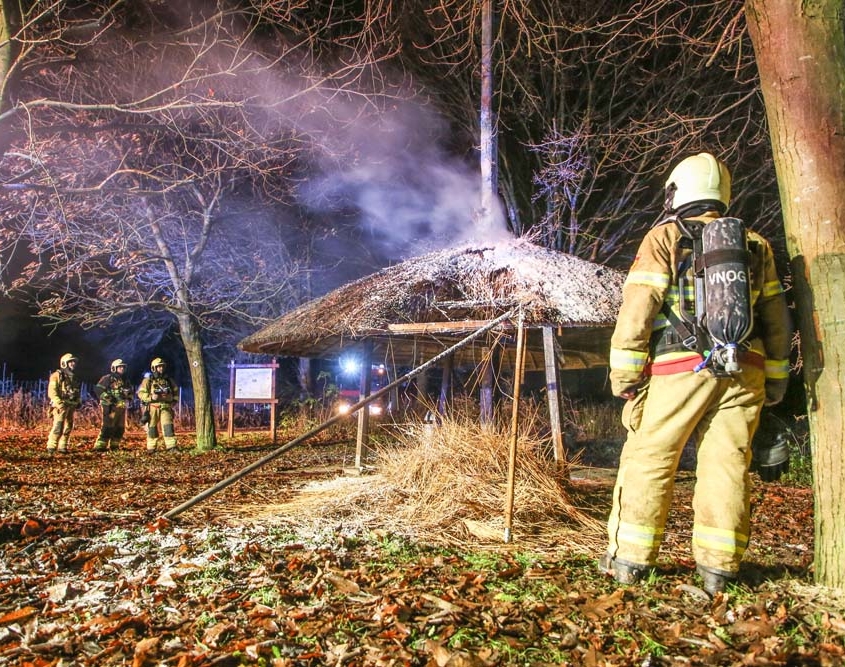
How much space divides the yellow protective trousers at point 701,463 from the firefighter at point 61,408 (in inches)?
431

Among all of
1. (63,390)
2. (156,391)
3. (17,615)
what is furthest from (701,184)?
(63,390)

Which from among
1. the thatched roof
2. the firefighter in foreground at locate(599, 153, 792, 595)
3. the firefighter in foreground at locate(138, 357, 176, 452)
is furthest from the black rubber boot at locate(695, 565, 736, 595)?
the firefighter in foreground at locate(138, 357, 176, 452)

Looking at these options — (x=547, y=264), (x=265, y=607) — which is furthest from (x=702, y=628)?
(x=547, y=264)

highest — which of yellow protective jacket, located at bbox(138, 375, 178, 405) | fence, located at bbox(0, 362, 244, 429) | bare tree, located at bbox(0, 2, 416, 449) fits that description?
A: bare tree, located at bbox(0, 2, 416, 449)

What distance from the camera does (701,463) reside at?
115 inches

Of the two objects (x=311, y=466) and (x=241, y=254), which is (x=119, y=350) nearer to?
(x=241, y=254)

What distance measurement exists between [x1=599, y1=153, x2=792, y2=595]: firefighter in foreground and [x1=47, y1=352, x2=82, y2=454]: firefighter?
425 inches

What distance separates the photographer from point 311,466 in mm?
9172

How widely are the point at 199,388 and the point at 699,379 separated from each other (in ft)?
36.6

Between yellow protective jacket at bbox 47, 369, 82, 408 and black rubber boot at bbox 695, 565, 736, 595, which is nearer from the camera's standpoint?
black rubber boot at bbox 695, 565, 736, 595

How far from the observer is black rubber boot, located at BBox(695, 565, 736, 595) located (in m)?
2.80

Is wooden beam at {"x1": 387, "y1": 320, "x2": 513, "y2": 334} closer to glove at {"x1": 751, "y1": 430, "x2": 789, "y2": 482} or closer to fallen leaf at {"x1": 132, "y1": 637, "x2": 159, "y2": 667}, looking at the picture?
glove at {"x1": 751, "y1": 430, "x2": 789, "y2": 482}

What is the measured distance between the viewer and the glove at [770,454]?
3.19 metres

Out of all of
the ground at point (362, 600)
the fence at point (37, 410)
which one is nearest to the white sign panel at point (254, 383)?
the fence at point (37, 410)
